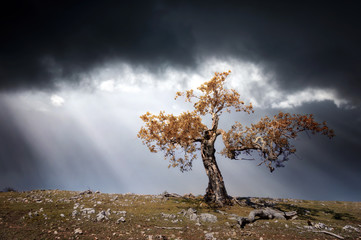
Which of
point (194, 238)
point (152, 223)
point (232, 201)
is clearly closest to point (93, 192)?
point (152, 223)

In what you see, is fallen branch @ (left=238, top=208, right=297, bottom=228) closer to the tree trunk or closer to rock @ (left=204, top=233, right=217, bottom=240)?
rock @ (left=204, top=233, right=217, bottom=240)

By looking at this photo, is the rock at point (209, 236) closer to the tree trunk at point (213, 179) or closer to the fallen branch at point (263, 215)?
the fallen branch at point (263, 215)

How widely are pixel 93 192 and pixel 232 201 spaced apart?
15966 mm

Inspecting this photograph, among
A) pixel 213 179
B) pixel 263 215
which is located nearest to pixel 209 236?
pixel 263 215

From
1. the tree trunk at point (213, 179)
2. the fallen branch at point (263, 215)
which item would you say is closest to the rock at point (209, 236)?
the fallen branch at point (263, 215)

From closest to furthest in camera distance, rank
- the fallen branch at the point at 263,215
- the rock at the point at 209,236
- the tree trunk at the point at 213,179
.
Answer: the rock at the point at 209,236
the fallen branch at the point at 263,215
the tree trunk at the point at 213,179

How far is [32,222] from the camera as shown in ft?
34.7

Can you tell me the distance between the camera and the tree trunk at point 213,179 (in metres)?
19.7

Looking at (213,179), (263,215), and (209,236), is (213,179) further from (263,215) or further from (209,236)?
(209,236)

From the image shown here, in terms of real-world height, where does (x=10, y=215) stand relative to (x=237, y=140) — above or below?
below

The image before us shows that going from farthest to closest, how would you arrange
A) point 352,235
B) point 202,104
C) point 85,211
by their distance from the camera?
point 202,104 → point 85,211 → point 352,235

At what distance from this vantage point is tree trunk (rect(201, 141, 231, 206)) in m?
19.7

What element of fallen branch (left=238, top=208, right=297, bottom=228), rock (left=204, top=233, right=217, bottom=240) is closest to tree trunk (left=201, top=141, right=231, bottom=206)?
fallen branch (left=238, top=208, right=297, bottom=228)

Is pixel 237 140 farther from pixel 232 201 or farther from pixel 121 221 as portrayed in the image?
pixel 121 221
